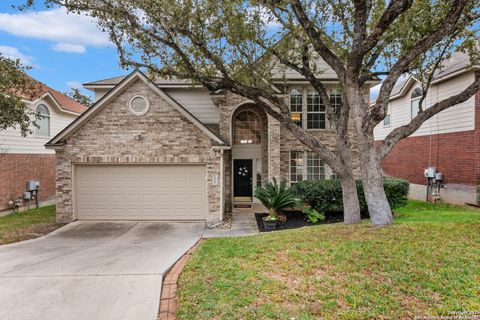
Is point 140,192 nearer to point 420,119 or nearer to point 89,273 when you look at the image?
point 89,273

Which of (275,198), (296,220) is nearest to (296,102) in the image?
(275,198)

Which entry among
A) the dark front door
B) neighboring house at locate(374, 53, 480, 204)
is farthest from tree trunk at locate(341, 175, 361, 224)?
neighboring house at locate(374, 53, 480, 204)

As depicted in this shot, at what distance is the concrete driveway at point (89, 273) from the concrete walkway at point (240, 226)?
580mm

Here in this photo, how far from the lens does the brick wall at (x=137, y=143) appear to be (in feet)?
36.1

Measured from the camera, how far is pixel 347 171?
812 cm

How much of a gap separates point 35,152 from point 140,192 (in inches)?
315

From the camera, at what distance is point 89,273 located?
18.8 feet

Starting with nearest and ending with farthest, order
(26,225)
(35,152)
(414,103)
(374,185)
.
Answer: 1. (374,185)
2. (26,225)
3. (35,152)
4. (414,103)

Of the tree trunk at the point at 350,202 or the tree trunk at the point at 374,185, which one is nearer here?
the tree trunk at the point at 374,185

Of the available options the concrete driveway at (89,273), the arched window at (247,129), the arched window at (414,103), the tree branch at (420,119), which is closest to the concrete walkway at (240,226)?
the concrete driveway at (89,273)

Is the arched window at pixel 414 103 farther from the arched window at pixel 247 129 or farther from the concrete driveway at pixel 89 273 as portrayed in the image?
the concrete driveway at pixel 89 273

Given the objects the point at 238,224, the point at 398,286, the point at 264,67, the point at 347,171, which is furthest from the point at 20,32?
the point at 398,286

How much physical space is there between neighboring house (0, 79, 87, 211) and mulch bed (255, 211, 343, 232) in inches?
400

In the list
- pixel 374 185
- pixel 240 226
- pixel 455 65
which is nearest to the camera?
pixel 374 185
